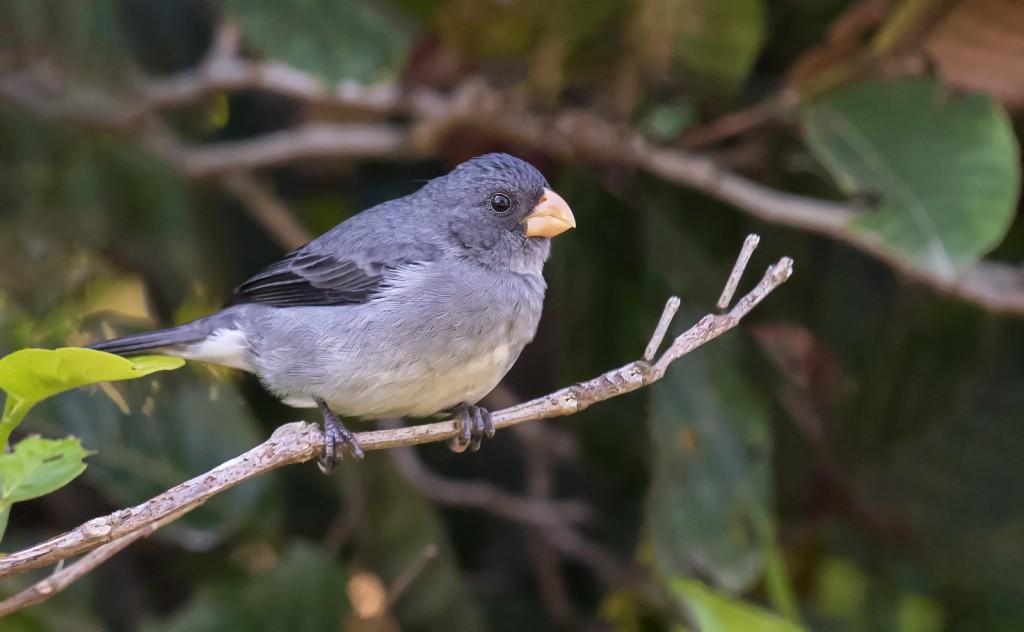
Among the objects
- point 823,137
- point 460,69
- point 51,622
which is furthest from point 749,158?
point 51,622

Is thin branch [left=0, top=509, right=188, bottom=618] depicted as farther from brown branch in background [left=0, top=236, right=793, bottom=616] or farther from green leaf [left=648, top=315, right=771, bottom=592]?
green leaf [left=648, top=315, right=771, bottom=592]

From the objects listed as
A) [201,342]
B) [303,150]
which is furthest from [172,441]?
[303,150]

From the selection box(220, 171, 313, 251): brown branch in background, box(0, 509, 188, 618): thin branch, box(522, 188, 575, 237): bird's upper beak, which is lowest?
box(220, 171, 313, 251): brown branch in background

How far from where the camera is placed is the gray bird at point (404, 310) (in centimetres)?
228

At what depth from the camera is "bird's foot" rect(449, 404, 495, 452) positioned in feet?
7.66

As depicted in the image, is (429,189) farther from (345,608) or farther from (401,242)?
(345,608)

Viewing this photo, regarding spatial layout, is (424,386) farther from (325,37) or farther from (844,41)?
(844,41)

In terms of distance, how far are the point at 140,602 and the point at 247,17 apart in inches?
72.7

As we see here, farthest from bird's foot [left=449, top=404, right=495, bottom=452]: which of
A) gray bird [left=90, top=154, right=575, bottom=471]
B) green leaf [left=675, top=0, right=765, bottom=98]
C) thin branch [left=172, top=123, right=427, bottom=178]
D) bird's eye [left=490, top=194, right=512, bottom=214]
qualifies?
green leaf [left=675, top=0, right=765, bottom=98]

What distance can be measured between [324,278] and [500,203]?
0.47 meters

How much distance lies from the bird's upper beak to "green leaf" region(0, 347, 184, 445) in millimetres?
1127

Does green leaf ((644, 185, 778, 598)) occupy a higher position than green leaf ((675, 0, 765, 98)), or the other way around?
green leaf ((675, 0, 765, 98))

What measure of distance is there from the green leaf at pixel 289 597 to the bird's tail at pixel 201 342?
561 mm

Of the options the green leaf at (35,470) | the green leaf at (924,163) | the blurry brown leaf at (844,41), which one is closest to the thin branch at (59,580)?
the green leaf at (35,470)
